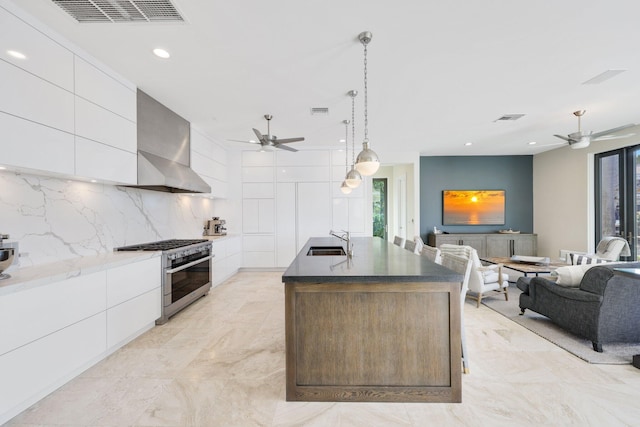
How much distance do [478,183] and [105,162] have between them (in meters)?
7.61

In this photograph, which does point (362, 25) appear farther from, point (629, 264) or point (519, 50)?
point (629, 264)

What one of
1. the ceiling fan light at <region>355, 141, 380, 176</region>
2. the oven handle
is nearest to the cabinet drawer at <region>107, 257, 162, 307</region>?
the oven handle

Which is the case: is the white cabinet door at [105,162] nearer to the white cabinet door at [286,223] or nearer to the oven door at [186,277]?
the oven door at [186,277]

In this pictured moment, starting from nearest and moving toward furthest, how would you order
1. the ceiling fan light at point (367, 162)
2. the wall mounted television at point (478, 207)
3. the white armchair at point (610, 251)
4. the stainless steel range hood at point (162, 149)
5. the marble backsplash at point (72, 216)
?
1. the marble backsplash at point (72, 216)
2. the ceiling fan light at point (367, 162)
3. the stainless steel range hood at point (162, 149)
4. the white armchair at point (610, 251)
5. the wall mounted television at point (478, 207)

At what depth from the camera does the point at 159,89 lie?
3.21m

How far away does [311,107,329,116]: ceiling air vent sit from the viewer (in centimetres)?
380

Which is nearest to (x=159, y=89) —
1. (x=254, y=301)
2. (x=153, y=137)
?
(x=153, y=137)

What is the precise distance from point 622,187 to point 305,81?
19.9ft

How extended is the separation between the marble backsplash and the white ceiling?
1281mm

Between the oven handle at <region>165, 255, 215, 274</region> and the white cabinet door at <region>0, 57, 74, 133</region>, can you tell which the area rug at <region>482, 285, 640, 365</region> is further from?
the white cabinet door at <region>0, 57, 74, 133</region>

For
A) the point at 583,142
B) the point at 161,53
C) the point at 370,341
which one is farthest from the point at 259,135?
the point at 583,142

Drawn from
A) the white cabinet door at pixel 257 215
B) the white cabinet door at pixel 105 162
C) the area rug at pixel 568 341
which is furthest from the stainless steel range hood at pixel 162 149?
the area rug at pixel 568 341

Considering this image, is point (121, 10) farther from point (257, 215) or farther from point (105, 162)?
point (257, 215)

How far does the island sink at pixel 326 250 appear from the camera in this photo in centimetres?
333
